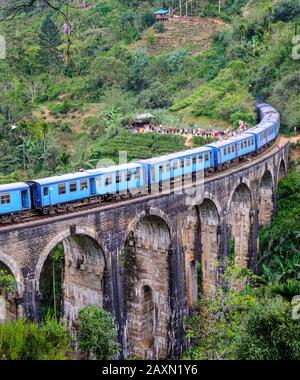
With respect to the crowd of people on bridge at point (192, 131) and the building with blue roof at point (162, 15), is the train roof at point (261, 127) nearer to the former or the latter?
the crowd of people on bridge at point (192, 131)

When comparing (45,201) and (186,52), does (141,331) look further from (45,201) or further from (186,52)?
(186,52)

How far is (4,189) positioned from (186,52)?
189 ft

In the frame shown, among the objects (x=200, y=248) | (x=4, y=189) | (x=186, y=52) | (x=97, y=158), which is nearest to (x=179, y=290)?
(x=200, y=248)

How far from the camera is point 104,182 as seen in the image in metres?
24.5

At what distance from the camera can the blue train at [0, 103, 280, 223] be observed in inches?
848

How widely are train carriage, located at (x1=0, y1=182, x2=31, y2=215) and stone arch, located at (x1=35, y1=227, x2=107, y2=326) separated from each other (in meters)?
2.07

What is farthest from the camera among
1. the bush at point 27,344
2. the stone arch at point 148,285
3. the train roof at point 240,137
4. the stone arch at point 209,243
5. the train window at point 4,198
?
the train roof at point 240,137

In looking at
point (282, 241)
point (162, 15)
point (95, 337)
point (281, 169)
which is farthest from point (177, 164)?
point (162, 15)

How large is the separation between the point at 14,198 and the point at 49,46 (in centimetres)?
5317

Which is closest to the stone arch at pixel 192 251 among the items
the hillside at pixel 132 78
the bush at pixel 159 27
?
the hillside at pixel 132 78

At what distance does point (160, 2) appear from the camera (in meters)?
84.6

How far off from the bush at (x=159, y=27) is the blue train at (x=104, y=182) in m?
49.9

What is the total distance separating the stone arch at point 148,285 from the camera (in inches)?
1045

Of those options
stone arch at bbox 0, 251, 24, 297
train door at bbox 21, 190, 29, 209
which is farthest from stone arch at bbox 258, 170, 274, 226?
stone arch at bbox 0, 251, 24, 297
